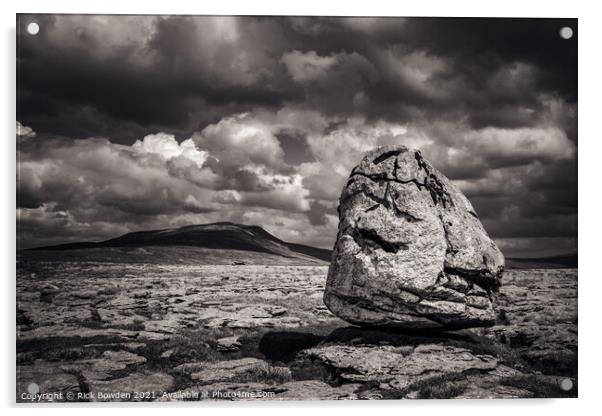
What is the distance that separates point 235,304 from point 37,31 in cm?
1324

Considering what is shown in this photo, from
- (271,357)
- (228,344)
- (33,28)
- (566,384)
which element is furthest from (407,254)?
(33,28)

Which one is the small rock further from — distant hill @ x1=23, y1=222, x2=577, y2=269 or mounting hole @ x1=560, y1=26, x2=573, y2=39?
mounting hole @ x1=560, y1=26, x2=573, y2=39

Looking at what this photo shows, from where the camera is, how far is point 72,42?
16.0 m

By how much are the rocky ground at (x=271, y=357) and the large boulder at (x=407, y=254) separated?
3.21 ft

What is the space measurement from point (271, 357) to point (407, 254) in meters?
5.29

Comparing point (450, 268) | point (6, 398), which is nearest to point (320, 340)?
point (450, 268)

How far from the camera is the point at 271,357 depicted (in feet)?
50.2

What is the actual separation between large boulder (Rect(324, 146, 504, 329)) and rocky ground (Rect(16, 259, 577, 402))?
98 centimetres

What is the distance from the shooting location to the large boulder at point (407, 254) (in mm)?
14375

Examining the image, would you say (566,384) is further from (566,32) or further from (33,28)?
(33,28)

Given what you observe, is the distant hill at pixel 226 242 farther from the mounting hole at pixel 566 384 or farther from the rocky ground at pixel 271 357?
the mounting hole at pixel 566 384

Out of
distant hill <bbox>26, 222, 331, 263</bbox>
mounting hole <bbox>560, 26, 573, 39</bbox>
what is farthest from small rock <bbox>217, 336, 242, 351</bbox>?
distant hill <bbox>26, 222, 331, 263</bbox>

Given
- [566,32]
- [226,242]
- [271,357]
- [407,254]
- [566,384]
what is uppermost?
[566,32]

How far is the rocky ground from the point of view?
1367cm
